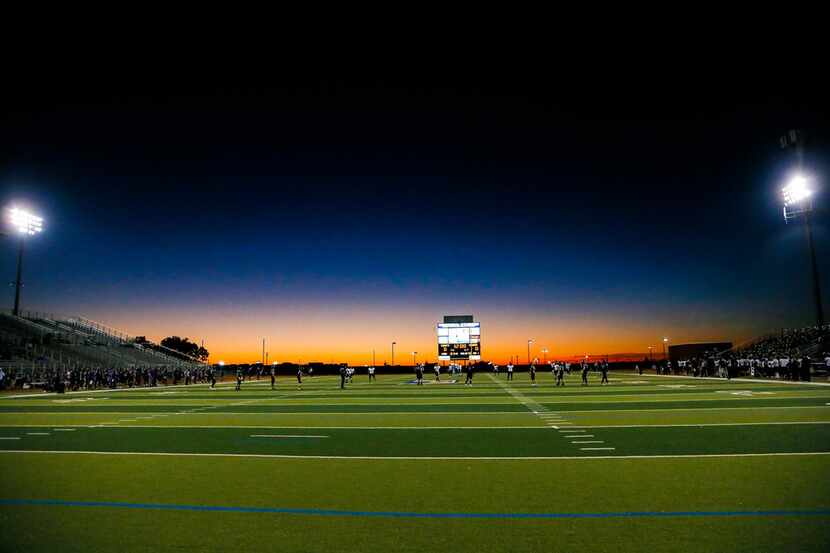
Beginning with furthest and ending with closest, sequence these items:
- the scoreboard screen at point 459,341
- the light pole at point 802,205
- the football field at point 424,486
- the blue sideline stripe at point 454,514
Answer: the scoreboard screen at point 459,341 → the light pole at point 802,205 → the blue sideline stripe at point 454,514 → the football field at point 424,486

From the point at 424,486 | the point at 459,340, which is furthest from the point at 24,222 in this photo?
the point at 424,486

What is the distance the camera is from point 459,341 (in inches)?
2183

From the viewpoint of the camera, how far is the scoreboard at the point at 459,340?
55.0 metres

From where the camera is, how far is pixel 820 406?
56.4 feet

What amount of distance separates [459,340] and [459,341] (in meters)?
0.10

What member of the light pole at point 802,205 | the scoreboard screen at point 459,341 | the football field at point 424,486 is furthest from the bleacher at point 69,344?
the light pole at point 802,205

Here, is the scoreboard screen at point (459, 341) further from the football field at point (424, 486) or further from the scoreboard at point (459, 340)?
the football field at point (424, 486)

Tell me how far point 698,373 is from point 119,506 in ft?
164

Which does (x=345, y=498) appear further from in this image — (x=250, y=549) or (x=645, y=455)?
(x=645, y=455)

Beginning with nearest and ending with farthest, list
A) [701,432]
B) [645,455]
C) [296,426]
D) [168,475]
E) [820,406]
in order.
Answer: [168,475], [645,455], [701,432], [296,426], [820,406]

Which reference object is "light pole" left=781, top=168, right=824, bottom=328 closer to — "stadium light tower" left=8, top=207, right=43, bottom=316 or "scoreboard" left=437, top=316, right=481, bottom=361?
"scoreboard" left=437, top=316, right=481, bottom=361

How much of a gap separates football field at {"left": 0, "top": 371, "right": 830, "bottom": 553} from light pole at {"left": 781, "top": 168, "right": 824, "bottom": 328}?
23541mm

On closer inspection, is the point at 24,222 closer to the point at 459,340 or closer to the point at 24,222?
the point at 24,222

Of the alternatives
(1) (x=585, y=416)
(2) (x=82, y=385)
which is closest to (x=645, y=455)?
(1) (x=585, y=416)
